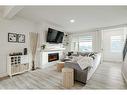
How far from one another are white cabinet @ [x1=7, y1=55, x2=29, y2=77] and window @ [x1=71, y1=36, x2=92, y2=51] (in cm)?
535

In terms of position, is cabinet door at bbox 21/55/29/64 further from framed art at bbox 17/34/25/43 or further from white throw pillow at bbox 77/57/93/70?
white throw pillow at bbox 77/57/93/70

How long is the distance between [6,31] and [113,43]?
22.4 ft

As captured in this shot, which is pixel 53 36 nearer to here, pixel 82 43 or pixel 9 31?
pixel 9 31

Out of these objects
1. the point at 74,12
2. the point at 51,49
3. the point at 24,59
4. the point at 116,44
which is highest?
the point at 74,12

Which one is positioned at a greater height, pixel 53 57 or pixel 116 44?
pixel 116 44

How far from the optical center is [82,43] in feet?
28.3

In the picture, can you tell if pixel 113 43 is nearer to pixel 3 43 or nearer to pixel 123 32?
pixel 123 32

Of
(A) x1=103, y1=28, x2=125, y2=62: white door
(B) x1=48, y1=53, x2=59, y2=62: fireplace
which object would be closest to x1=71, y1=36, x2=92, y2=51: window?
(A) x1=103, y1=28, x2=125, y2=62: white door

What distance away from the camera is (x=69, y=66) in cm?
338

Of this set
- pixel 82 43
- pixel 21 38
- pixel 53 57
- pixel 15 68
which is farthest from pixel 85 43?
pixel 15 68

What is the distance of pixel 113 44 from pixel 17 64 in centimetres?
654

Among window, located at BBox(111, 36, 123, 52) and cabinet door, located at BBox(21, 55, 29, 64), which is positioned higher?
window, located at BBox(111, 36, 123, 52)

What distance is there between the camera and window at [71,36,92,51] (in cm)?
821
